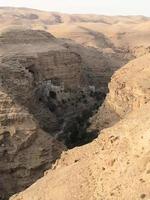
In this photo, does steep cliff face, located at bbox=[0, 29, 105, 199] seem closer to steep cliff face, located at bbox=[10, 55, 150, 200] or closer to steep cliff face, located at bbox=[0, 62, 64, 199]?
steep cliff face, located at bbox=[0, 62, 64, 199]

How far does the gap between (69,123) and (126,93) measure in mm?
6012

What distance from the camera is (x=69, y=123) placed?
36656 mm

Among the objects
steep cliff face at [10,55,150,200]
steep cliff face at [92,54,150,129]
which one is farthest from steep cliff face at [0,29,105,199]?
steep cliff face at [10,55,150,200]

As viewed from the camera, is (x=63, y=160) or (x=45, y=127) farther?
(x=45, y=127)

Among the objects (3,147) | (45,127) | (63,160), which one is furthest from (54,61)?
Answer: (63,160)

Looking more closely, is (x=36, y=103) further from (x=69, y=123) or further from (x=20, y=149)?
(x=20, y=149)

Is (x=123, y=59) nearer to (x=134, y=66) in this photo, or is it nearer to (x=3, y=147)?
(x=134, y=66)

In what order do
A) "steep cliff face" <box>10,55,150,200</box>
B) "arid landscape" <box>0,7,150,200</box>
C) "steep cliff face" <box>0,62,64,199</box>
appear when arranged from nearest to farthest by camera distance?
"steep cliff face" <box>10,55,150,200</box> → "arid landscape" <box>0,7,150,200</box> → "steep cliff face" <box>0,62,64,199</box>

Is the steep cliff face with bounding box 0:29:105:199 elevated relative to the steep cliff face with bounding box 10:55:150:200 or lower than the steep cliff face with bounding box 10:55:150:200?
lower

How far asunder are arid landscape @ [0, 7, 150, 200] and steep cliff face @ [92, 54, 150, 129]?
6 centimetres

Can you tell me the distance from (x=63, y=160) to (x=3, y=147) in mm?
7776

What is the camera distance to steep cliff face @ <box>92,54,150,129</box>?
99.6 ft

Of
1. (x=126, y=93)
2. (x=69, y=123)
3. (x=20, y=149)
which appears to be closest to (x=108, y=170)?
(x=20, y=149)

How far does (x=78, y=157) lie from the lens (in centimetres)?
1997
